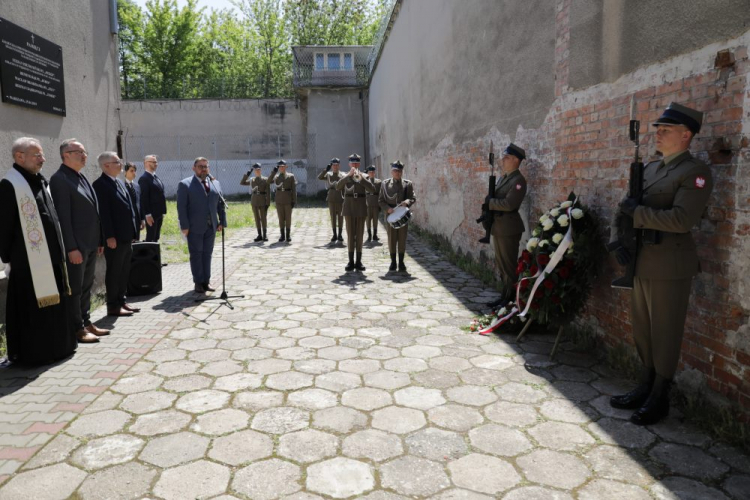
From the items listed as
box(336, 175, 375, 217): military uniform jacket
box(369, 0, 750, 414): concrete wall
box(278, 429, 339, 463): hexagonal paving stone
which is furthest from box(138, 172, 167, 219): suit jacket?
box(278, 429, 339, 463): hexagonal paving stone

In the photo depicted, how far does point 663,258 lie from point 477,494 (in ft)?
6.00

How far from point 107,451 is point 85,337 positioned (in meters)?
2.24

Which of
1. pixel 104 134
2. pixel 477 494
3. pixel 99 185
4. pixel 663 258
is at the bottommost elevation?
pixel 477 494

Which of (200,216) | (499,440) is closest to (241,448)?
(499,440)

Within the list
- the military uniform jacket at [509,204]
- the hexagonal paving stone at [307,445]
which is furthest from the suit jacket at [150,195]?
the hexagonal paving stone at [307,445]

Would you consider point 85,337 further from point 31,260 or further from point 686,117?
point 686,117

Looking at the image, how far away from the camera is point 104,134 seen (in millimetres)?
7375

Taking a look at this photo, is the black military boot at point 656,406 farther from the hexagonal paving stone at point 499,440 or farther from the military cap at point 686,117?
the military cap at point 686,117

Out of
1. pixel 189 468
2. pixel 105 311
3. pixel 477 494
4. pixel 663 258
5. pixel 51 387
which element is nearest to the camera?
pixel 477 494

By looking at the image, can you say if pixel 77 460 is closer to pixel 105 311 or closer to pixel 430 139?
pixel 105 311

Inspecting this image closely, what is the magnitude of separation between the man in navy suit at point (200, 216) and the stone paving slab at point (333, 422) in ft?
4.02

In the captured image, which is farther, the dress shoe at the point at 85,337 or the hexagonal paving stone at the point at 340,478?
the dress shoe at the point at 85,337

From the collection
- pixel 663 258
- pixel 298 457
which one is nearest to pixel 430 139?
pixel 663 258

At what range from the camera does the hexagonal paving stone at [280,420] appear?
3.22 metres
